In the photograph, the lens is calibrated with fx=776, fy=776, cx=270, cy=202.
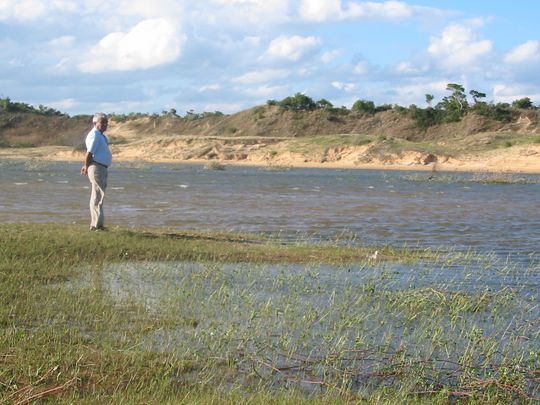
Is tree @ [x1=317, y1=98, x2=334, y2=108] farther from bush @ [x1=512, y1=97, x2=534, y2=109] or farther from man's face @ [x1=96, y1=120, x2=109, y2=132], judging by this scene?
man's face @ [x1=96, y1=120, x2=109, y2=132]

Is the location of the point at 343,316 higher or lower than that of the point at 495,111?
lower

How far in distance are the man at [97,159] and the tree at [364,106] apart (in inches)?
3067

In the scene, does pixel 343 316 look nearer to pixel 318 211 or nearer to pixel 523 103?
pixel 318 211

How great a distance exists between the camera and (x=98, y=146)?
12.6 metres

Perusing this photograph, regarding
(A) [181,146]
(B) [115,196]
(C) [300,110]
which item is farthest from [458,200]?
(C) [300,110]

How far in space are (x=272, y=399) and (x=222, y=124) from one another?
88491 millimetres

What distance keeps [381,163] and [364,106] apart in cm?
2661

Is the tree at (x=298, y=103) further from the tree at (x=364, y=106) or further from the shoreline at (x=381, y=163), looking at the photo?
the shoreline at (x=381, y=163)

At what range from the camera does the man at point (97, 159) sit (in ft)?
40.8

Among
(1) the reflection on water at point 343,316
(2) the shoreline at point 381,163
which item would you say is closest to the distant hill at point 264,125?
(2) the shoreline at point 381,163

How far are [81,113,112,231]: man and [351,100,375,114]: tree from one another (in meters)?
77.9

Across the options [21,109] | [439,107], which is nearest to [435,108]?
[439,107]

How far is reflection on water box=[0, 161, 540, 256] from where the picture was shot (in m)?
17.4

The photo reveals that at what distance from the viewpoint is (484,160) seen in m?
59.5
